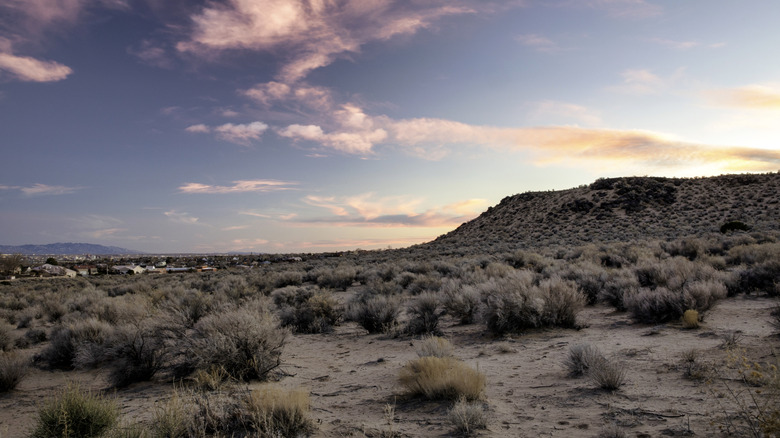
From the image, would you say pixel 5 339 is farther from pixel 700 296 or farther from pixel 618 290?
pixel 700 296

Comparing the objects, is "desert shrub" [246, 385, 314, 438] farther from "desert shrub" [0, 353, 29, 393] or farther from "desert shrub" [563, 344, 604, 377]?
"desert shrub" [0, 353, 29, 393]

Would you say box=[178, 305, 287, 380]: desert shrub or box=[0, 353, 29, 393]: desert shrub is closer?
box=[178, 305, 287, 380]: desert shrub

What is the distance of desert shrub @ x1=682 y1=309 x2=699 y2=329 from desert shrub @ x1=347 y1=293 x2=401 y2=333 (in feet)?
20.8

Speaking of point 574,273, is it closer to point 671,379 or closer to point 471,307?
point 471,307

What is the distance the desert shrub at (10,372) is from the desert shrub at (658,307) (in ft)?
41.0

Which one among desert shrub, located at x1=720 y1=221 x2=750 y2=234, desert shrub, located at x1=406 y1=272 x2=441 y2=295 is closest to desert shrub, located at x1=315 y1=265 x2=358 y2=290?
desert shrub, located at x1=406 y1=272 x2=441 y2=295

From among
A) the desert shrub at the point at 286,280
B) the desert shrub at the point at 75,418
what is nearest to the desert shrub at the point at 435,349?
the desert shrub at the point at 75,418

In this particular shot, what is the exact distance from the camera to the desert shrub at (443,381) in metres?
5.05

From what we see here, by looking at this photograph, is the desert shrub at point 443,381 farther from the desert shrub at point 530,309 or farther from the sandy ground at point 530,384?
the desert shrub at point 530,309

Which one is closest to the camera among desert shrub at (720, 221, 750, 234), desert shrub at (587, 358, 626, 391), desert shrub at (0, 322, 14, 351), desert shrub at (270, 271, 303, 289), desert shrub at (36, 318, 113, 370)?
desert shrub at (587, 358, 626, 391)

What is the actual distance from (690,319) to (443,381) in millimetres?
5680

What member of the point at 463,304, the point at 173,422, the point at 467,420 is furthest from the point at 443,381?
the point at 463,304

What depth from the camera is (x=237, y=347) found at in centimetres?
668

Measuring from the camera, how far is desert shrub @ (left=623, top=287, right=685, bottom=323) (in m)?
8.33
